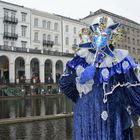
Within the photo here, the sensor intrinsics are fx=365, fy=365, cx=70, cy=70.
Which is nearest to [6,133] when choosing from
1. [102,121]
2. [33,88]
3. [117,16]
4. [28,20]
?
[102,121]

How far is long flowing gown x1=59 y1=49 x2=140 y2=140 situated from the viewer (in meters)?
4.66

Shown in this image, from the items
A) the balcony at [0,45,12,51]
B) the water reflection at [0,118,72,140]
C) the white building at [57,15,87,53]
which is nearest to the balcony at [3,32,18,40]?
the balcony at [0,45,12,51]

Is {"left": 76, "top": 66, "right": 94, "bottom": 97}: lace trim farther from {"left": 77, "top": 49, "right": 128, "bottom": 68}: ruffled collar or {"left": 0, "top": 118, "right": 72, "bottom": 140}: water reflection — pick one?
{"left": 0, "top": 118, "right": 72, "bottom": 140}: water reflection

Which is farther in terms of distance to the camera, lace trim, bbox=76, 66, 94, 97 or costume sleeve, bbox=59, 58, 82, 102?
costume sleeve, bbox=59, 58, 82, 102

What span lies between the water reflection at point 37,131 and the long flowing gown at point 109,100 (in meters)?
5.81

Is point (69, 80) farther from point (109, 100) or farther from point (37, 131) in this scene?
point (37, 131)

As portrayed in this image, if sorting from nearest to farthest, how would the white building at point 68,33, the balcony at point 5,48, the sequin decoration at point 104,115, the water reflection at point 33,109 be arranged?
the sequin decoration at point 104,115 → the water reflection at point 33,109 → the balcony at point 5,48 → the white building at point 68,33

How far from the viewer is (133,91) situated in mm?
4711

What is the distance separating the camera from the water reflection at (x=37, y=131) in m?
11.1

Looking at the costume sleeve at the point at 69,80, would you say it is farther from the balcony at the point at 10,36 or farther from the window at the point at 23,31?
the window at the point at 23,31

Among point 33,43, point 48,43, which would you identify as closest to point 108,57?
point 33,43

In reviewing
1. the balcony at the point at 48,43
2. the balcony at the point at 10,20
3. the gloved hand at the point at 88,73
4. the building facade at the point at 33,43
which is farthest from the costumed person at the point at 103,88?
the balcony at the point at 48,43

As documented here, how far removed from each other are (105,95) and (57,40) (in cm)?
7031

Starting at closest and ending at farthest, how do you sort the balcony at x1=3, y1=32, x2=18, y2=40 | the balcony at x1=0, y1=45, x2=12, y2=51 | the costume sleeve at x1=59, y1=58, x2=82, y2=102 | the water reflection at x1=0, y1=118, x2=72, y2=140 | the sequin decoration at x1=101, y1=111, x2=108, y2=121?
the sequin decoration at x1=101, y1=111, x2=108, y2=121
the costume sleeve at x1=59, y1=58, x2=82, y2=102
the water reflection at x1=0, y1=118, x2=72, y2=140
the balcony at x1=0, y1=45, x2=12, y2=51
the balcony at x1=3, y1=32, x2=18, y2=40
